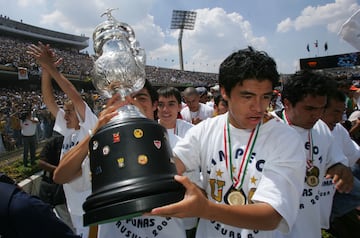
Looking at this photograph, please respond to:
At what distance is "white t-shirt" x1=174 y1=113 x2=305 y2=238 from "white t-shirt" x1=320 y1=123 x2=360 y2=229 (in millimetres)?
1141

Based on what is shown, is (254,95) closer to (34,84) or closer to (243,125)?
(243,125)

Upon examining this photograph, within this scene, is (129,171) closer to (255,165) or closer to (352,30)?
(255,165)

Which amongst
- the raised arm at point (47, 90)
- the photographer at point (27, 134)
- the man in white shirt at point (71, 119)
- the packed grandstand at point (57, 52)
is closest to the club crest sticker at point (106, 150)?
the man in white shirt at point (71, 119)

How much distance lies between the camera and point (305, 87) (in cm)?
243

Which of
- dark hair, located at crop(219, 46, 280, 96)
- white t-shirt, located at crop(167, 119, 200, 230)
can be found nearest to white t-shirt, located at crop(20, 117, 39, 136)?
white t-shirt, located at crop(167, 119, 200, 230)

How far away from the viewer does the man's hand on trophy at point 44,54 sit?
6.91 ft

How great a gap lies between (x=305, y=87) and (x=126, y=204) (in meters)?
1.88

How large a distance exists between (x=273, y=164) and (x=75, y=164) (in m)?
0.98

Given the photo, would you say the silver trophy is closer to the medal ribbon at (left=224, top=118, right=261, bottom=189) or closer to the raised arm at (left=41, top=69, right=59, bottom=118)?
the medal ribbon at (left=224, top=118, right=261, bottom=189)

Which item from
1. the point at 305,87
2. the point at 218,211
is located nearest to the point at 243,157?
the point at 218,211

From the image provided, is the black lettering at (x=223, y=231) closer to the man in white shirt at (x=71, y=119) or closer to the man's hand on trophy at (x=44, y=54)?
the man in white shirt at (x=71, y=119)

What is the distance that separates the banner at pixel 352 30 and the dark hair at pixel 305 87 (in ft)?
2.16

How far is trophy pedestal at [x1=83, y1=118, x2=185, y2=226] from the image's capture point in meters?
1.04

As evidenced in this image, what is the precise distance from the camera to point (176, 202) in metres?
1.03
